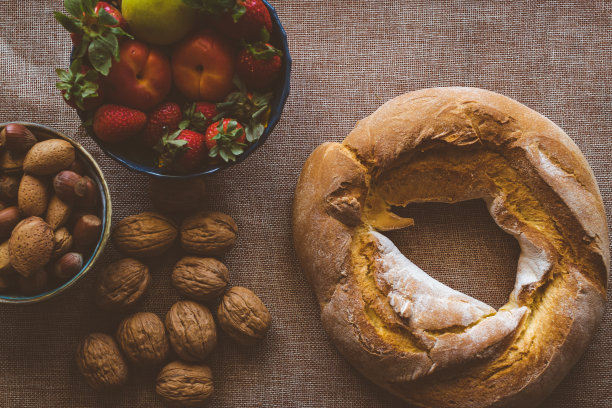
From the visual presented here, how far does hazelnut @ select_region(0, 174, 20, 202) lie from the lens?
→ 1332mm

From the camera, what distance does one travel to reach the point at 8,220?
4.27 ft

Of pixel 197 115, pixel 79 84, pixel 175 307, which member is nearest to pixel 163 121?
pixel 197 115

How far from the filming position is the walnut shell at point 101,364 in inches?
55.5

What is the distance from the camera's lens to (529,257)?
4.77 ft

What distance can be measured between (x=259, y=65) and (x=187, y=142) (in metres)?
0.27

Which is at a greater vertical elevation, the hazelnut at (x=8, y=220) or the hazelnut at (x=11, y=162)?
the hazelnut at (x=11, y=162)

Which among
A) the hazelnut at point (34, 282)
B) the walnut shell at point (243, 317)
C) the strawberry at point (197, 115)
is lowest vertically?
the walnut shell at point (243, 317)

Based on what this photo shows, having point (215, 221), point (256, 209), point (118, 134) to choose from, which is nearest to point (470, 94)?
point (256, 209)

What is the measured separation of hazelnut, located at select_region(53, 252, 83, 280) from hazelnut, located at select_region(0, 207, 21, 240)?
0.15 metres

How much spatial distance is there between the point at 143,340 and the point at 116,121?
63 centimetres

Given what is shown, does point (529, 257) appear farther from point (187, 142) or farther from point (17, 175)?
point (17, 175)

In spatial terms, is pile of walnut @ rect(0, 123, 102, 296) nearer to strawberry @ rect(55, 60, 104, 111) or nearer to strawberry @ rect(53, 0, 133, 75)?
strawberry @ rect(55, 60, 104, 111)

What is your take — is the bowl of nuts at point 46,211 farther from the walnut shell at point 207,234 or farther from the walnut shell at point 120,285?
the walnut shell at point 207,234

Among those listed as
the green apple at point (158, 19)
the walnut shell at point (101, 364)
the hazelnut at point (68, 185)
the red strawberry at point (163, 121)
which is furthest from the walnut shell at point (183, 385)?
the green apple at point (158, 19)
